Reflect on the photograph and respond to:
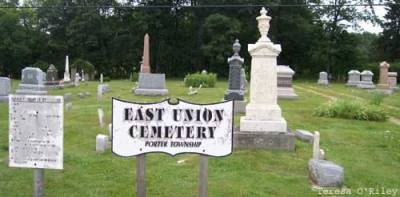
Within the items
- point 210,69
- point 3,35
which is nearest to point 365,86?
point 210,69

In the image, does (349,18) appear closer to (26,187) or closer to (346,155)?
(346,155)

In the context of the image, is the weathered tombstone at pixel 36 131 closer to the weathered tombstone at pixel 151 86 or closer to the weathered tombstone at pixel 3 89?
the weathered tombstone at pixel 3 89

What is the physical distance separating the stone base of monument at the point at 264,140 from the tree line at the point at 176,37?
31.0 meters

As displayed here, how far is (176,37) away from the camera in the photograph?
43000 mm

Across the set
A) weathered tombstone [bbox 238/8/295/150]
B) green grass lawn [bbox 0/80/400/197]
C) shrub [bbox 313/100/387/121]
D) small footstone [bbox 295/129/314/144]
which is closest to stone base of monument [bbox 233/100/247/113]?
shrub [bbox 313/100/387/121]

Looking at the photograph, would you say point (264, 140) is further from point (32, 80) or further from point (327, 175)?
point (32, 80)

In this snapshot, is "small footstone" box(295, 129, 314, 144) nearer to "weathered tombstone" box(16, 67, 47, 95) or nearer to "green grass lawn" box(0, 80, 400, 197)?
"green grass lawn" box(0, 80, 400, 197)

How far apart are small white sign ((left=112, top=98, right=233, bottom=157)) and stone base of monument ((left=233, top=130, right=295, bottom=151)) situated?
3.64m

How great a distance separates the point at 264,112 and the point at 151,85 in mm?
10396

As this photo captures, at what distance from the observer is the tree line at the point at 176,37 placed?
39812 millimetres

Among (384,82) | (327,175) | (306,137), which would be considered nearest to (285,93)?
(384,82)

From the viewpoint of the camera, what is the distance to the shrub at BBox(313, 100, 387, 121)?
12148 millimetres

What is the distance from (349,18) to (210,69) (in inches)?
566

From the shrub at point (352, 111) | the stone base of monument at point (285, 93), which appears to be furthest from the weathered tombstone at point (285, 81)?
the shrub at point (352, 111)
